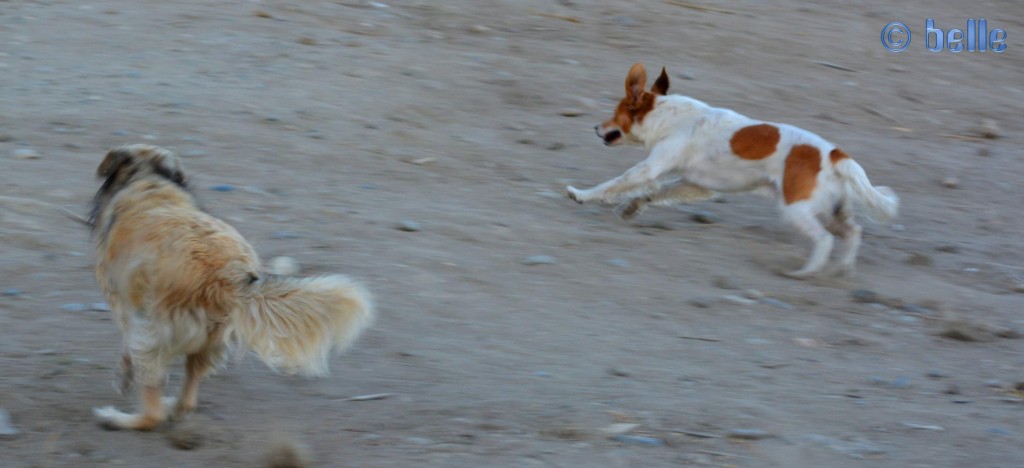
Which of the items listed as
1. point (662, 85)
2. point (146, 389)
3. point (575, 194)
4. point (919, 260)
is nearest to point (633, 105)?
point (662, 85)

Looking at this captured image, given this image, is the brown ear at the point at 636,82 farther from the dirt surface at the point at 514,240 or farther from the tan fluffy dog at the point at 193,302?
the tan fluffy dog at the point at 193,302

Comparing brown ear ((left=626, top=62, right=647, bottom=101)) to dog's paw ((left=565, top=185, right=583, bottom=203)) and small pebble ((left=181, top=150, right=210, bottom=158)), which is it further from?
small pebble ((left=181, top=150, right=210, bottom=158))

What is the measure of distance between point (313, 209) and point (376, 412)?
2501 millimetres

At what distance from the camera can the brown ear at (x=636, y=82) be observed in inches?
302

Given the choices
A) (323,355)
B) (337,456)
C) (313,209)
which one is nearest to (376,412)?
(337,456)

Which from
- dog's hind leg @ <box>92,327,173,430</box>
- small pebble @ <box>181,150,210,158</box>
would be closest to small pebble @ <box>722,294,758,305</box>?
dog's hind leg @ <box>92,327,173,430</box>

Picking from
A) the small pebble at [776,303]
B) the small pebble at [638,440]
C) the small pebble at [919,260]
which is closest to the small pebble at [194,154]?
the small pebble at [776,303]

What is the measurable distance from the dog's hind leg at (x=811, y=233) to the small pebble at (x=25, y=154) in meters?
4.83

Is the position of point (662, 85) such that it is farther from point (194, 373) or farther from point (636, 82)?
point (194, 373)

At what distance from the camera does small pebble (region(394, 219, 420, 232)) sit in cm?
657

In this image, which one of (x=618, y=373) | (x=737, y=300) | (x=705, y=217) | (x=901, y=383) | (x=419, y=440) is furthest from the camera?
(x=705, y=217)

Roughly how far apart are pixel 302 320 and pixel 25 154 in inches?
167

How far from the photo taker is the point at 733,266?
6754mm

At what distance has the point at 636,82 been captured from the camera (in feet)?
25.3
